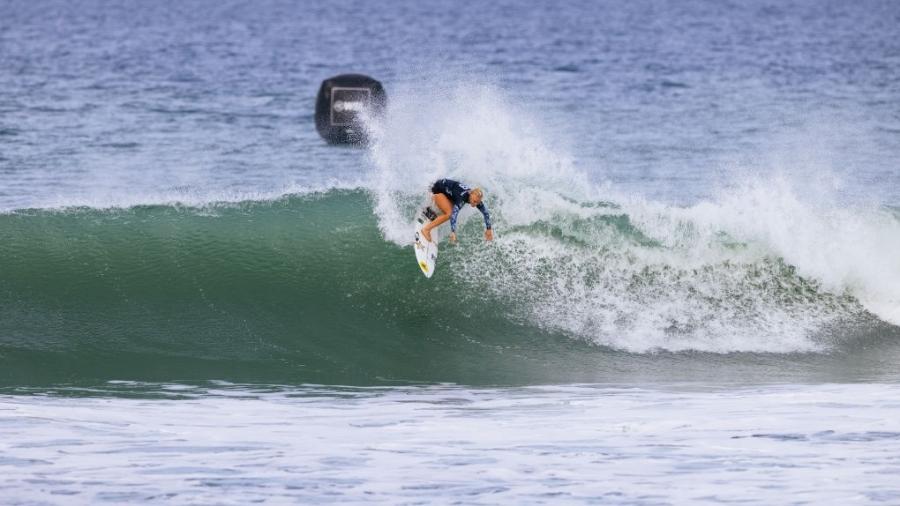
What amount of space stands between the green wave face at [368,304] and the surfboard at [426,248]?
0.46 meters

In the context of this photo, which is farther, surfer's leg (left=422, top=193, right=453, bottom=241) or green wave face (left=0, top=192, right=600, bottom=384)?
surfer's leg (left=422, top=193, right=453, bottom=241)

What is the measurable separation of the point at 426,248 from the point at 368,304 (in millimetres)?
930

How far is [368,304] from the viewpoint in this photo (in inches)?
530

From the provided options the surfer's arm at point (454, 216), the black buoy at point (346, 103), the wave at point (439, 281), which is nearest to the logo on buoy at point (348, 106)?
the black buoy at point (346, 103)

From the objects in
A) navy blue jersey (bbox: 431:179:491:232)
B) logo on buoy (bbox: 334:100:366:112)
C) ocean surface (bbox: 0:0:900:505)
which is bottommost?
ocean surface (bbox: 0:0:900:505)

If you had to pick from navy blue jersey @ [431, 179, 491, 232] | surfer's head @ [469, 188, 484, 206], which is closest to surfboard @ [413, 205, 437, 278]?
navy blue jersey @ [431, 179, 491, 232]

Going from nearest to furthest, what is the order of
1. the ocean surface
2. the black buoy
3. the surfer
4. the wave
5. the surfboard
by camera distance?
the ocean surface, the wave, the surfer, the surfboard, the black buoy

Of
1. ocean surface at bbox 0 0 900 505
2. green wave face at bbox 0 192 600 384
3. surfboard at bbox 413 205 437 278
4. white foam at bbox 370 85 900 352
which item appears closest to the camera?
ocean surface at bbox 0 0 900 505

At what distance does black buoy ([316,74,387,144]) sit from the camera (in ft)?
62.8

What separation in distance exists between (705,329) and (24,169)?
13.2 metres

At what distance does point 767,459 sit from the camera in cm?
870

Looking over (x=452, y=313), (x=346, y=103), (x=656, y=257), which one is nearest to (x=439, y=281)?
(x=452, y=313)

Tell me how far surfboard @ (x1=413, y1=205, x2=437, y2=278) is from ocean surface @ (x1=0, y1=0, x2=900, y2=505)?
1.61ft

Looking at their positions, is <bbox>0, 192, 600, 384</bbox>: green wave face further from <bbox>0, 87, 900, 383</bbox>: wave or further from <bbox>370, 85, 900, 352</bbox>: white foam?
<bbox>370, 85, 900, 352</bbox>: white foam
